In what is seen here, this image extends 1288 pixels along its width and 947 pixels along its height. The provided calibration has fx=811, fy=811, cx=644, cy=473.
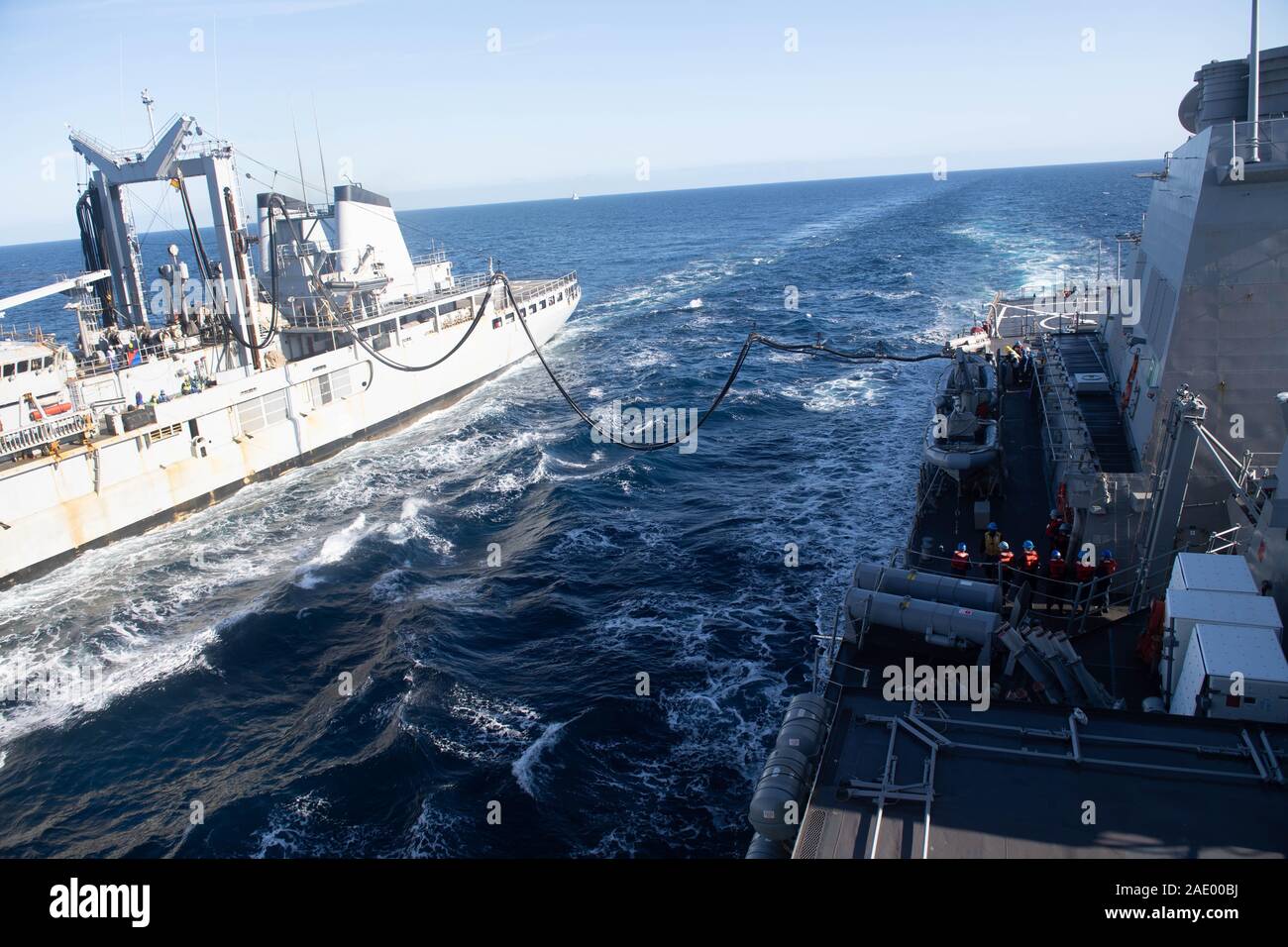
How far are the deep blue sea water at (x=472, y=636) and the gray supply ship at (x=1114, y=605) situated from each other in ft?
15.8

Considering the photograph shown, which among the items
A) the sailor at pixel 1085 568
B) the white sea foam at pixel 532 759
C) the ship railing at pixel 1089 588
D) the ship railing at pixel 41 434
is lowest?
the white sea foam at pixel 532 759

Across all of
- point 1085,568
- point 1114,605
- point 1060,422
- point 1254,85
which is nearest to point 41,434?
point 1085,568

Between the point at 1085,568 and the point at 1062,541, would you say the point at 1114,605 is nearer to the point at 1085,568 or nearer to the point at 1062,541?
the point at 1085,568

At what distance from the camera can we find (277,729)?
843 inches

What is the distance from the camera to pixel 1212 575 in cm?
1503

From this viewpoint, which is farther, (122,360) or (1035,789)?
(122,360)

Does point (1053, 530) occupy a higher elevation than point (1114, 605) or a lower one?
higher

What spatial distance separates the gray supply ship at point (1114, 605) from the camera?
11.0m

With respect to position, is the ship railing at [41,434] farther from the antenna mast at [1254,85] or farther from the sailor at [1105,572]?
the antenna mast at [1254,85]

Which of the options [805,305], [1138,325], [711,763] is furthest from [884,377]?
[711,763]

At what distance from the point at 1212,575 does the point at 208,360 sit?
45910 mm

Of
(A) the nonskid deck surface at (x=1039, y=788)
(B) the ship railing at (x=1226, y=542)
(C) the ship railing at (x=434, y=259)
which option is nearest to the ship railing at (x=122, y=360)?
(C) the ship railing at (x=434, y=259)

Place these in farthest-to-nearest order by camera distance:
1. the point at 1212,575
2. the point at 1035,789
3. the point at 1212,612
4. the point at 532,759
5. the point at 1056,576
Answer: the point at 532,759, the point at 1056,576, the point at 1212,575, the point at 1212,612, the point at 1035,789
